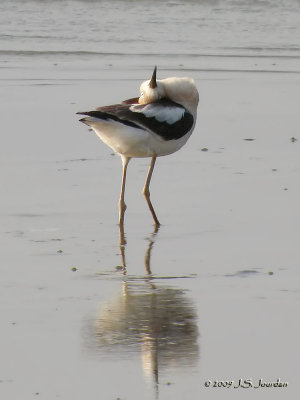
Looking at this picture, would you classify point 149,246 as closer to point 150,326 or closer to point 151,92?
point 151,92

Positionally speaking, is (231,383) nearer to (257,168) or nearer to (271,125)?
(257,168)

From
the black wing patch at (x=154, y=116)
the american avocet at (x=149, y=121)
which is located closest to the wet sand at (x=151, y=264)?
the american avocet at (x=149, y=121)

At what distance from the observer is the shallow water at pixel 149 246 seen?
5.44m

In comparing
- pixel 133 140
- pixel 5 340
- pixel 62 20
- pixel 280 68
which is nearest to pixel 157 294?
pixel 5 340

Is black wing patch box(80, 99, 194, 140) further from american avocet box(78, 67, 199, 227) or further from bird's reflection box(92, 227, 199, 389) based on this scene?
bird's reflection box(92, 227, 199, 389)

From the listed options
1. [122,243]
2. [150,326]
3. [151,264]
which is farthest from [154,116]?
[150,326]

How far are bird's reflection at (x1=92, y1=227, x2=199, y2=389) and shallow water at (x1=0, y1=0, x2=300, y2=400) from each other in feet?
0.04

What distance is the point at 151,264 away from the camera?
7.23 meters

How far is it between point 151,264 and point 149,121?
5.14 feet

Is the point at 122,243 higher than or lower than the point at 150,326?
lower

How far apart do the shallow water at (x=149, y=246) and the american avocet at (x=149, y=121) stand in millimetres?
448

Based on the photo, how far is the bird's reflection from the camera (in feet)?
18.2

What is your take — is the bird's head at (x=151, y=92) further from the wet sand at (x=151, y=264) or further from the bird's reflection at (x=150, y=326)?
the bird's reflection at (x=150, y=326)

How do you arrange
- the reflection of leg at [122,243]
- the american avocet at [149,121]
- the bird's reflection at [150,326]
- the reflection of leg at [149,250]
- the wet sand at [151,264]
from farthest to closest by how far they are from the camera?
the american avocet at [149,121]
the reflection of leg at [122,243]
the reflection of leg at [149,250]
the bird's reflection at [150,326]
the wet sand at [151,264]
